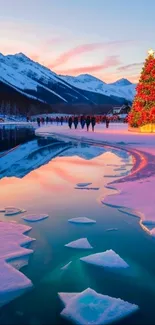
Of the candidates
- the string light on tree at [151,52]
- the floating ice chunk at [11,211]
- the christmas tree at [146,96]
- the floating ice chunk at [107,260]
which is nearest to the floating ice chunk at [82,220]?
the floating ice chunk at [11,211]

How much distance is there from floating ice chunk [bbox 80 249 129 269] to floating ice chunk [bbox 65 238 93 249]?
320 mm

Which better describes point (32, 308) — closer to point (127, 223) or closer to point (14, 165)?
point (127, 223)

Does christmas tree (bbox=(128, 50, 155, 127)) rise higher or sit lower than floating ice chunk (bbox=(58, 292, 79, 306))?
higher

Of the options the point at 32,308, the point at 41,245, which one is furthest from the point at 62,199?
the point at 32,308

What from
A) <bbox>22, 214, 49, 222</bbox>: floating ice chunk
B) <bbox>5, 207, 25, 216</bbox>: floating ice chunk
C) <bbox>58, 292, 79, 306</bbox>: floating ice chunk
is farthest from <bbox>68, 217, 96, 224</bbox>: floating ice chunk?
<bbox>58, 292, 79, 306</bbox>: floating ice chunk

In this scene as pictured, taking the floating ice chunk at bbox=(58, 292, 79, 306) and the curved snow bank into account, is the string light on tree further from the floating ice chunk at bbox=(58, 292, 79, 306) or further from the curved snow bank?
the floating ice chunk at bbox=(58, 292, 79, 306)

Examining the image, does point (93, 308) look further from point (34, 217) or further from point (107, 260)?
point (34, 217)

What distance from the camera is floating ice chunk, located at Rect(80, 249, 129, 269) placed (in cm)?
445

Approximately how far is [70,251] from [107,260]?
1.77ft

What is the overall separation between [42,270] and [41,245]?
0.78m

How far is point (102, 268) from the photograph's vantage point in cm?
443

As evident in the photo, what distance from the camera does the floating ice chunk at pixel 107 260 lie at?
4448 mm

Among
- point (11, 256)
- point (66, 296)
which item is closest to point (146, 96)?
point (11, 256)

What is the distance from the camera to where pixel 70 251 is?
16.1 ft
